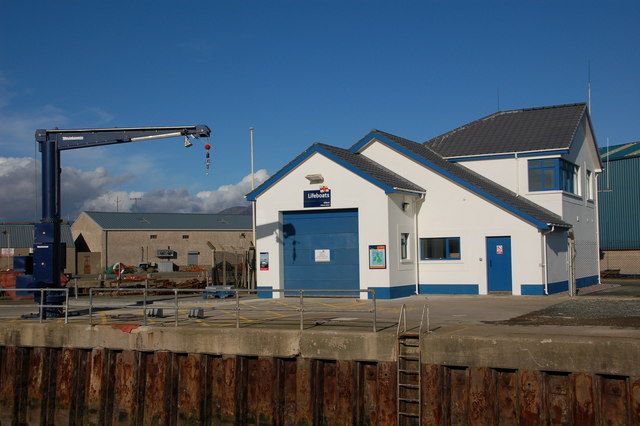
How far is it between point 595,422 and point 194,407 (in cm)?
773

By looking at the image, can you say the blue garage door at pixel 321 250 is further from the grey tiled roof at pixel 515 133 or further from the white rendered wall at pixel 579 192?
the grey tiled roof at pixel 515 133

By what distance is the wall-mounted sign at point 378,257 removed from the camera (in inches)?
980

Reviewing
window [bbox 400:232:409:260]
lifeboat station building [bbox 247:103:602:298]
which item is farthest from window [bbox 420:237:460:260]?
window [bbox 400:232:409:260]

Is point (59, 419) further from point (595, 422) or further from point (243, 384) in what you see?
point (595, 422)

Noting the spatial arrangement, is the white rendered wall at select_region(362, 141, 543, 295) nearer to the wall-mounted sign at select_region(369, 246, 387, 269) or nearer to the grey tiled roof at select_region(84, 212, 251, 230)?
the wall-mounted sign at select_region(369, 246, 387, 269)

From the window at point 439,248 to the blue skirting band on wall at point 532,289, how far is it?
2.67 meters

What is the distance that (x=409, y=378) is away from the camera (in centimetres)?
1279

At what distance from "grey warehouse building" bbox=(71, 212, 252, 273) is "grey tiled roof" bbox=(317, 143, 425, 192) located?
137 ft

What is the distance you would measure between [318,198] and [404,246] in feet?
12.3

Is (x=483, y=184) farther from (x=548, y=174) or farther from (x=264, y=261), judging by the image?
(x=264, y=261)

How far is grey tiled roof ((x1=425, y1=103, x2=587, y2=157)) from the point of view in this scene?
2945 centimetres

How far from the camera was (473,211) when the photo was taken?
86.5 feet

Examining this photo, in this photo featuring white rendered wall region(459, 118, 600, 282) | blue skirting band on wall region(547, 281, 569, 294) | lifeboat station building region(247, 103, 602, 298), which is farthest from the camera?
white rendered wall region(459, 118, 600, 282)

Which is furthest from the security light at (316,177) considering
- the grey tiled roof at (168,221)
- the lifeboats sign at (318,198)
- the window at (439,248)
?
the grey tiled roof at (168,221)
